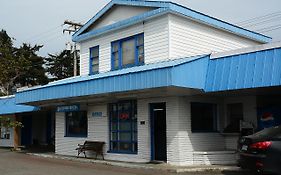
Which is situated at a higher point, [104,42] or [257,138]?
[104,42]

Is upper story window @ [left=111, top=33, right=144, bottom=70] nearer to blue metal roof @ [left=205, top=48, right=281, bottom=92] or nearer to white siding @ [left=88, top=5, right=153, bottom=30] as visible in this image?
white siding @ [left=88, top=5, right=153, bottom=30]

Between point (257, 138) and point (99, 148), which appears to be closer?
point (257, 138)

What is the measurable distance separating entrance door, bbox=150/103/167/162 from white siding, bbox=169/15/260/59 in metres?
2.29

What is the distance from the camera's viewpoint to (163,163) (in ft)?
52.2

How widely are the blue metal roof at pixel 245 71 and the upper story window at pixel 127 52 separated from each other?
4.31 metres

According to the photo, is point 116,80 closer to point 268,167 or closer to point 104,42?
point 104,42

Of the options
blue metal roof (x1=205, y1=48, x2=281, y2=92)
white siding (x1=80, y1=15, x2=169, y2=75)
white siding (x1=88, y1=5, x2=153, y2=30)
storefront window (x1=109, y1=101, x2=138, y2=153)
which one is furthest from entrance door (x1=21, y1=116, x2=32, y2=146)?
blue metal roof (x1=205, y1=48, x2=281, y2=92)

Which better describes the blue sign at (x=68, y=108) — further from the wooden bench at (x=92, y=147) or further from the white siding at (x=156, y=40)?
the white siding at (x=156, y=40)

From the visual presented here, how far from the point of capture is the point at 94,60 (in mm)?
21266

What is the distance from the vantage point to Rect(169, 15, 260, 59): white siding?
56.1 feet

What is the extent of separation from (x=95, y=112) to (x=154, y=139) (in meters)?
4.29

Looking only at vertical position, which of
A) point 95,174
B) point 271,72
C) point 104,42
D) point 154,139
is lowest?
point 95,174

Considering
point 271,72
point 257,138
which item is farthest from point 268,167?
point 271,72

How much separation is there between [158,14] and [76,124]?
26.3 feet
